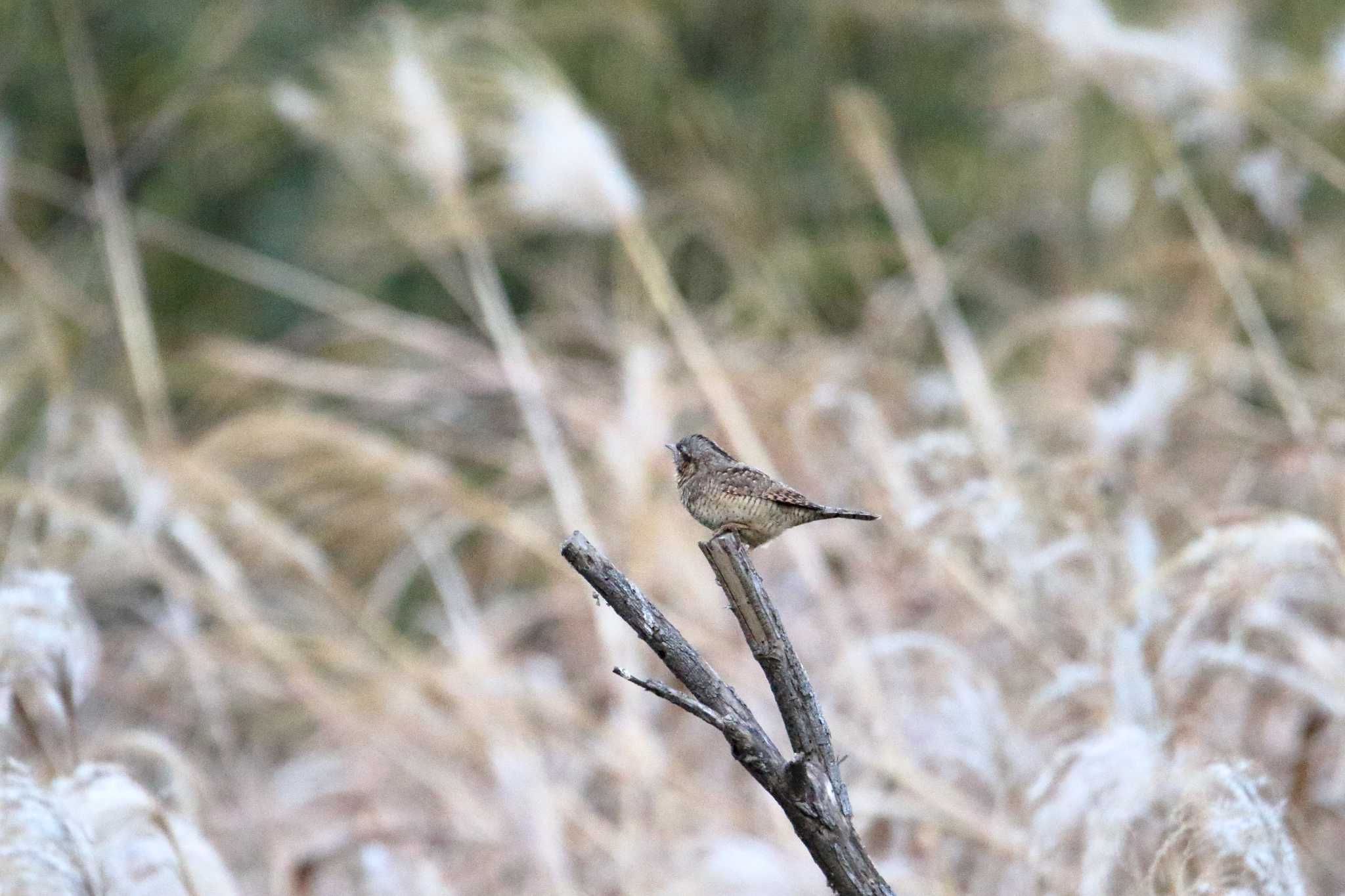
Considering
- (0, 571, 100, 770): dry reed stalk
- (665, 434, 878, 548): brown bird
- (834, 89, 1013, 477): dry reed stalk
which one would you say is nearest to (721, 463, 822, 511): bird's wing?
(665, 434, 878, 548): brown bird

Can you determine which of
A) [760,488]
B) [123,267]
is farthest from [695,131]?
[760,488]

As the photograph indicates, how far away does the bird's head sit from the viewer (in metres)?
1.38

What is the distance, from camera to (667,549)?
3014mm

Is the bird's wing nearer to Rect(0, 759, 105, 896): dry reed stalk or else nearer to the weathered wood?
the weathered wood

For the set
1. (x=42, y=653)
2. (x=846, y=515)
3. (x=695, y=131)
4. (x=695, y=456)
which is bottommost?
(x=846, y=515)

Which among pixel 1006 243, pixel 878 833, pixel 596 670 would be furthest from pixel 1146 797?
pixel 1006 243

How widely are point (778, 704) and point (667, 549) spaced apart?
1871 mm

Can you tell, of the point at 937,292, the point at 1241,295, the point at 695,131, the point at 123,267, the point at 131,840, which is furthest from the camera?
the point at 695,131

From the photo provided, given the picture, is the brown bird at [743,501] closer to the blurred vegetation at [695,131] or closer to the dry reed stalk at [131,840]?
the dry reed stalk at [131,840]

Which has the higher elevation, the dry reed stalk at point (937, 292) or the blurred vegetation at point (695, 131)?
the blurred vegetation at point (695, 131)

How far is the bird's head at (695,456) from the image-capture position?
138cm

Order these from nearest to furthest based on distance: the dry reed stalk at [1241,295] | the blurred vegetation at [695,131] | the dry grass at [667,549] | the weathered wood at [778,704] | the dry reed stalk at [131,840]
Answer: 1. the weathered wood at [778,704]
2. the dry reed stalk at [131,840]
3. the dry grass at [667,549]
4. the dry reed stalk at [1241,295]
5. the blurred vegetation at [695,131]

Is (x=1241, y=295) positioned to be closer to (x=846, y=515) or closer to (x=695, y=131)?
(x=846, y=515)

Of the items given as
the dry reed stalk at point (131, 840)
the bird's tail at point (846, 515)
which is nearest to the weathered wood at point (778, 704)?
the bird's tail at point (846, 515)
